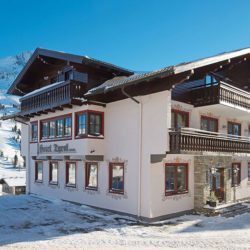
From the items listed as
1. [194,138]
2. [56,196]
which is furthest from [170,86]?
[56,196]

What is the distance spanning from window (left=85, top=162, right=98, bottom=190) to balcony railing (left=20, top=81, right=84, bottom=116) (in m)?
3.75

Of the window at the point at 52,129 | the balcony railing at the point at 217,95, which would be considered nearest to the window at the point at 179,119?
the balcony railing at the point at 217,95

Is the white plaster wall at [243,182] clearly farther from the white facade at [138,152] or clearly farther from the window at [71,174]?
the window at [71,174]

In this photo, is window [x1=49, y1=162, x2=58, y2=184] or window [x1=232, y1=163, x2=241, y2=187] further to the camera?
window [x1=49, y1=162, x2=58, y2=184]

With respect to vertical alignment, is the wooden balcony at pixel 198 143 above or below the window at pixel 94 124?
below

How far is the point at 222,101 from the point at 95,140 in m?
6.91

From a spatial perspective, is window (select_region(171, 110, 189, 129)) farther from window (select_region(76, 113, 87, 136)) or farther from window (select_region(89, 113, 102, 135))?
window (select_region(76, 113, 87, 136))

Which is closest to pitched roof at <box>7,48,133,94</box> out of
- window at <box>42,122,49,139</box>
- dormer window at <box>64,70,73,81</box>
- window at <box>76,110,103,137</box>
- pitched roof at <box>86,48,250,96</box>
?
dormer window at <box>64,70,73,81</box>

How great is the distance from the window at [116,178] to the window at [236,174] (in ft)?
26.7

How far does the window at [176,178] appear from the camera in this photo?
1545 centimetres

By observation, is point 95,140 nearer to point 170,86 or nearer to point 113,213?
point 113,213

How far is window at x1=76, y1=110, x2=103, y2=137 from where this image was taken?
16.5 metres

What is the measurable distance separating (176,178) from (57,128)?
7982 millimetres

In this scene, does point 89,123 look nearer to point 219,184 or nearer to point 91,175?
point 91,175
